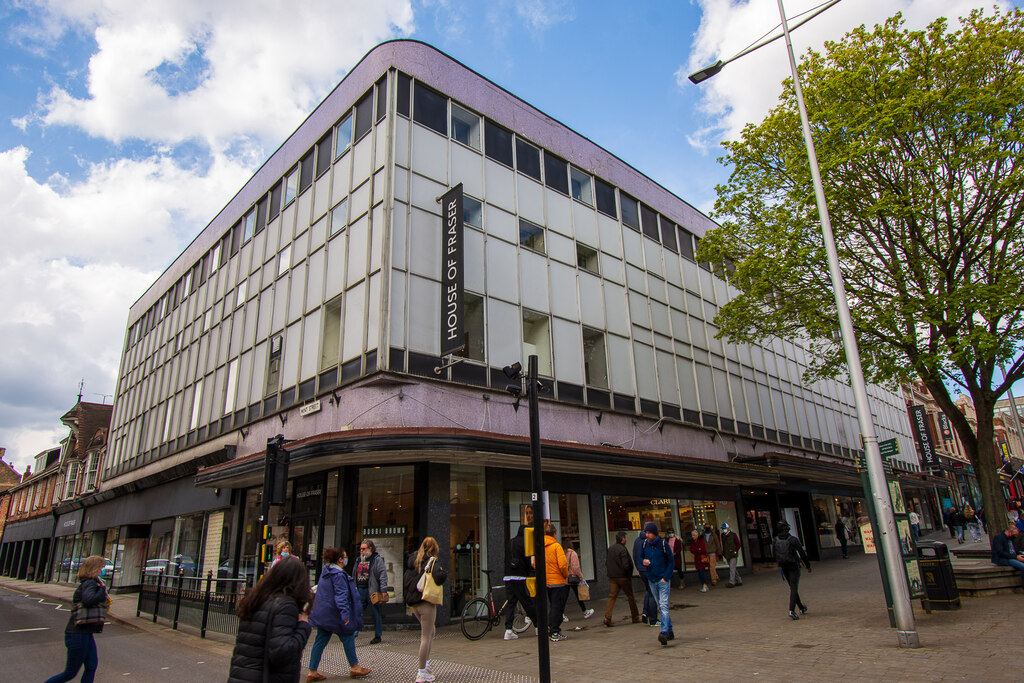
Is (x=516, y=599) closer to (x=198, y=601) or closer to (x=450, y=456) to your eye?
(x=450, y=456)

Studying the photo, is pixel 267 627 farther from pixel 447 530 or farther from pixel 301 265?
pixel 301 265

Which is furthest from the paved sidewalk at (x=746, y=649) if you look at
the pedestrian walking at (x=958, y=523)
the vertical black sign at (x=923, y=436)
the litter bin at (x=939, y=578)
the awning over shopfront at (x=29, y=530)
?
the awning over shopfront at (x=29, y=530)

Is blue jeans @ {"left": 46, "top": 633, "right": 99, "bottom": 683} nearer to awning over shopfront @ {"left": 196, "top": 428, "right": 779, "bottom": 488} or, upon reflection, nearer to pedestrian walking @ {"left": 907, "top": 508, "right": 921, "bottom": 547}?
awning over shopfront @ {"left": 196, "top": 428, "right": 779, "bottom": 488}

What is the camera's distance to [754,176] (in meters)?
17.5

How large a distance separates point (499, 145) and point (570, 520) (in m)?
11.5

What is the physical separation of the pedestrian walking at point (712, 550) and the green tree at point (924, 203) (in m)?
6.77

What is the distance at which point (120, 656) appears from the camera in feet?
32.9

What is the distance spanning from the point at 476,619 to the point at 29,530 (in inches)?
1885

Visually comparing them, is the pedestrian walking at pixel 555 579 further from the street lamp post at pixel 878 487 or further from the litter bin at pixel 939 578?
the litter bin at pixel 939 578

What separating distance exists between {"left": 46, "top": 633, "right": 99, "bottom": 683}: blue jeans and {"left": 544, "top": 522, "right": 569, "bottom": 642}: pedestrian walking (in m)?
6.06

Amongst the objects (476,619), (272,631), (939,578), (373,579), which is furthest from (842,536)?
(272,631)

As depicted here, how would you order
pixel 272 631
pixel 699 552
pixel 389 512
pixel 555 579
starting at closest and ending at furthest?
1. pixel 272 631
2. pixel 555 579
3. pixel 389 512
4. pixel 699 552

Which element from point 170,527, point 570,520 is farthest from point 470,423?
point 170,527

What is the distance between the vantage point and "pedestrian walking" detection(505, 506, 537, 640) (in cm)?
1027
